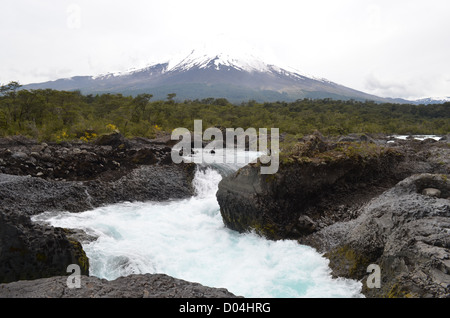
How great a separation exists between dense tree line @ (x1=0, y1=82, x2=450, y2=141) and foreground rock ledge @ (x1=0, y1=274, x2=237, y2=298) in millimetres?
16408

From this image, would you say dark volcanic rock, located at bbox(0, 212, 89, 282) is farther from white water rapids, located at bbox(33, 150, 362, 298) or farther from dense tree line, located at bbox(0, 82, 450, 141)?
dense tree line, located at bbox(0, 82, 450, 141)

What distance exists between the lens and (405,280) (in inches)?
156

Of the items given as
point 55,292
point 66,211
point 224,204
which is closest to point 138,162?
point 66,211

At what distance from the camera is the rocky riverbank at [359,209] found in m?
4.32

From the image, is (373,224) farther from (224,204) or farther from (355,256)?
(224,204)

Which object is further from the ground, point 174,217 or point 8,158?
point 8,158

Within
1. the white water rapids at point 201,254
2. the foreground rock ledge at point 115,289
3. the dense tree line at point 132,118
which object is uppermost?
the dense tree line at point 132,118

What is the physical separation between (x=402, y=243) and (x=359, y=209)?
3122 mm

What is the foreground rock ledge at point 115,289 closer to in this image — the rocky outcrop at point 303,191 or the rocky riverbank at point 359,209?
the rocky riverbank at point 359,209

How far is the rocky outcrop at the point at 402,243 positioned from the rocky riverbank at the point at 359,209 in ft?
0.04

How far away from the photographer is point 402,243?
15.4 feet

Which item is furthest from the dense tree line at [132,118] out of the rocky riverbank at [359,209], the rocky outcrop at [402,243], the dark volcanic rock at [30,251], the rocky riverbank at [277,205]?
the rocky outcrop at [402,243]

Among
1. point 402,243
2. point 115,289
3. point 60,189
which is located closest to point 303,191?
point 402,243

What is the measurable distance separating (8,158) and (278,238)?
1098cm
